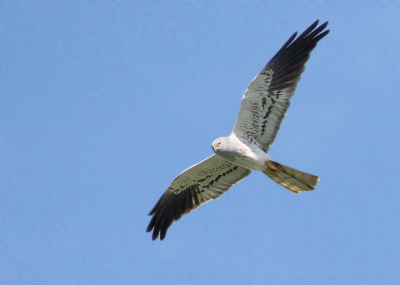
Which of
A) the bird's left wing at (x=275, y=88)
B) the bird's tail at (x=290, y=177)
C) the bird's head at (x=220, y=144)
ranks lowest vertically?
the bird's tail at (x=290, y=177)

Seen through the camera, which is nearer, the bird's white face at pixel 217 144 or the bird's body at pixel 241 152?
the bird's body at pixel 241 152

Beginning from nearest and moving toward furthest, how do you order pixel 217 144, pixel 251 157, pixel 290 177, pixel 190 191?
1. pixel 290 177
2. pixel 251 157
3. pixel 217 144
4. pixel 190 191

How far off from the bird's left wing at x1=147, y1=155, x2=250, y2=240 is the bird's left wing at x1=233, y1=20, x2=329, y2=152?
1468 mm

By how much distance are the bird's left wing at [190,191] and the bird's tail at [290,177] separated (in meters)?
1.34

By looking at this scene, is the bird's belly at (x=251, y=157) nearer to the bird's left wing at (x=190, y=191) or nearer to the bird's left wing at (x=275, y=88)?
the bird's left wing at (x=275, y=88)

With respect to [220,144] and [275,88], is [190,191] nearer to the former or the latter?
[220,144]

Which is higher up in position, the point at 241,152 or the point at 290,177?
the point at 241,152

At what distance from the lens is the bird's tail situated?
9.67 metres

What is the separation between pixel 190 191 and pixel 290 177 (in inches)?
118

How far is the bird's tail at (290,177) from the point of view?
381 inches

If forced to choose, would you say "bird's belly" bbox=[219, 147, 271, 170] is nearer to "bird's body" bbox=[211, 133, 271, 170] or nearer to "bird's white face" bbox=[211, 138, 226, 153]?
"bird's body" bbox=[211, 133, 271, 170]

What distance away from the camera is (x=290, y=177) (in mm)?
9844

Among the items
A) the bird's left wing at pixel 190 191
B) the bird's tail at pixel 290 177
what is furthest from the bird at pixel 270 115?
the bird's left wing at pixel 190 191

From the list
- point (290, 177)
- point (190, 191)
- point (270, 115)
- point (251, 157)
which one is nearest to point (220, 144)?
point (251, 157)
